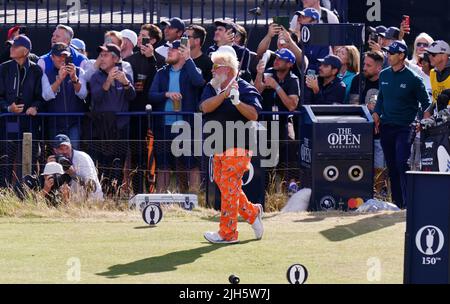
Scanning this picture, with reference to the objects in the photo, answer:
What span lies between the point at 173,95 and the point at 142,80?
30.8 inches

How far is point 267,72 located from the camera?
A: 17.2 m

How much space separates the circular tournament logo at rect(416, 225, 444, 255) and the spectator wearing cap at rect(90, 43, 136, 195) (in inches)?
280

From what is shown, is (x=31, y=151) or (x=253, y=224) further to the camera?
(x=31, y=151)

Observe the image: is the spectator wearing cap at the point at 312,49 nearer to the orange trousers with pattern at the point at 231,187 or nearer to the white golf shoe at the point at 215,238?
the orange trousers with pattern at the point at 231,187

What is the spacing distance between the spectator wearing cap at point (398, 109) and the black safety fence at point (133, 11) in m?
2.65

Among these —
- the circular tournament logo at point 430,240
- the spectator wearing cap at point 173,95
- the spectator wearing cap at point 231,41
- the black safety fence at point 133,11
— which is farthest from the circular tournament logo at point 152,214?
the circular tournament logo at point 430,240

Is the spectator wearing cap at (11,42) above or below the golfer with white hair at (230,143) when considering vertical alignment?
above

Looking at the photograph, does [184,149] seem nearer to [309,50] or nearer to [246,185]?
[246,185]

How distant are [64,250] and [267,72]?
5.19 m

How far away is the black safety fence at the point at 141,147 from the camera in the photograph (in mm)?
16578

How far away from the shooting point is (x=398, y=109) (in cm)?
1627

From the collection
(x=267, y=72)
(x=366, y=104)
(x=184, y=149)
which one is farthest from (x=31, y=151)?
(x=366, y=104)

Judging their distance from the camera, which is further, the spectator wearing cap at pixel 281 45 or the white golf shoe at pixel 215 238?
the spectator wearing cap at pixel 281 45
